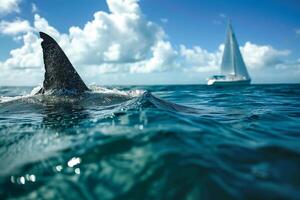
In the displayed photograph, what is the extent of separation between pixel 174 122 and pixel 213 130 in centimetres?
78

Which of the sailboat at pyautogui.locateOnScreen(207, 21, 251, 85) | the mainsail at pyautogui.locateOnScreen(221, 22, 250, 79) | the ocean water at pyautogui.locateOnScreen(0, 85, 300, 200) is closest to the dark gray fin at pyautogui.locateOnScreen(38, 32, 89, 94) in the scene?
the ocean water at pyautogui.locateOnScreen(0, 85, 300, 200)

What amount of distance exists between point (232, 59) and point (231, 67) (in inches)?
104

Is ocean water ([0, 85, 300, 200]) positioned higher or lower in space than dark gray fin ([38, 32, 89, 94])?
lower

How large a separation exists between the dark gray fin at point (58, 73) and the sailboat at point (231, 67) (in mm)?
87754

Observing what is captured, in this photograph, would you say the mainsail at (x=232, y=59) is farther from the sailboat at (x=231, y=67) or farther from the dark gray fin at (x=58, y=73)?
the dark gray fin at (x=58, y=73)

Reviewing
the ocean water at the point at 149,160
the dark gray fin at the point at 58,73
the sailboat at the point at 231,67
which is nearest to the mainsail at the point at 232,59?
the sailboat at the point at 231,67

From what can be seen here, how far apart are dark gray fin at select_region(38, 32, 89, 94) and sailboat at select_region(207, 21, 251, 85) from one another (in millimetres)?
87754

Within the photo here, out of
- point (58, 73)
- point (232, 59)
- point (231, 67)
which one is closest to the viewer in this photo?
point (58, 73)

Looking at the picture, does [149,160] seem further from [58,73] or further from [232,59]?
[232,59]

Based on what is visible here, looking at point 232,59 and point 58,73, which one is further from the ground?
point 232,59

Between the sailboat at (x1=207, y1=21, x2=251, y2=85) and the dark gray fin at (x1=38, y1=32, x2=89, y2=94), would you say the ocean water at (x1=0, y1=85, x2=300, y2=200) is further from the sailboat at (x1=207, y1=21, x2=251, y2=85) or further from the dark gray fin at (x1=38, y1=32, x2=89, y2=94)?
the sailboat at (x1=207, y1=21, x2=251, y2=85)

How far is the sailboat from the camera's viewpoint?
311 ft

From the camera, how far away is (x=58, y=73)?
11.5 metres

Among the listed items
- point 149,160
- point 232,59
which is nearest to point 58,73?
point 149,160
